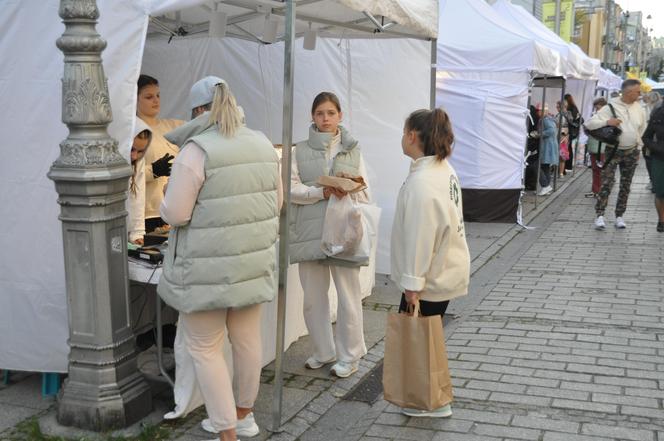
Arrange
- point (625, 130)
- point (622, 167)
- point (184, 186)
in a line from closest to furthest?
point (184, 186), point (625, 130), point (622, 167)

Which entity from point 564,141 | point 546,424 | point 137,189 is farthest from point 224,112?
point 564,141

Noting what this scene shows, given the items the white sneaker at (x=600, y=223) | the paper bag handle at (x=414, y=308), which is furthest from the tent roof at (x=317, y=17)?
the white sneaker at (x=600, y=223)

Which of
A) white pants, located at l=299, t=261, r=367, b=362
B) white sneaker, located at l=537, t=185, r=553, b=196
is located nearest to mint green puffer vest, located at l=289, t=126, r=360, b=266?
white pants, located at l=299, t=261, r=367, b=362

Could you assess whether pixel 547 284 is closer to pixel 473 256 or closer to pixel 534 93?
pixel 473 256

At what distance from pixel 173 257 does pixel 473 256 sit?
5.65 meters

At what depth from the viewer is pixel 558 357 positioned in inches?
201

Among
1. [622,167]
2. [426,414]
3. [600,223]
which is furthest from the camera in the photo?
[600,223]

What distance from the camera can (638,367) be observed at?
4887 millimetres

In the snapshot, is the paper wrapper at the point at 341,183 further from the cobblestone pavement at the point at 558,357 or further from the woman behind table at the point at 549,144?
the woman behind table at the point at 549,144

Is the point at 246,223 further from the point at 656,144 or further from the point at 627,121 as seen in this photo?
the point at 627,121

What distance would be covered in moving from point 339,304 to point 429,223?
1248 mm

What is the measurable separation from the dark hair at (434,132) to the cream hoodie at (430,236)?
5 centimetres

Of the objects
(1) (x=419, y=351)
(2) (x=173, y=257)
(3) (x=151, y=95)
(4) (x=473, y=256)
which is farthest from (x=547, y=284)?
(2) (x=173, y=257)

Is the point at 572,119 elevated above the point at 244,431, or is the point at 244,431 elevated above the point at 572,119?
the point at 572,119
